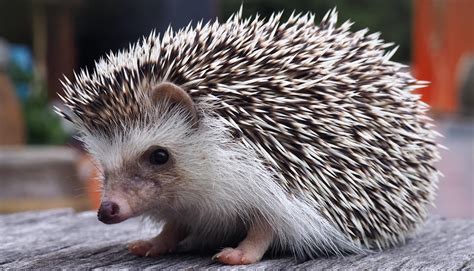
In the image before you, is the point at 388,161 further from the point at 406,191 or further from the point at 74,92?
the point at 74,92

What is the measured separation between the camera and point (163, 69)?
245 cm

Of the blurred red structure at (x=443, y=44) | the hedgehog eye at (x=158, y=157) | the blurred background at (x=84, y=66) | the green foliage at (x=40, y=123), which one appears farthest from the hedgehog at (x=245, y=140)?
the blurred red structure at (x=443, y=44)

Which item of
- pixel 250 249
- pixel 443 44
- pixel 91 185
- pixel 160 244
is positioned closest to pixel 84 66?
pixel 160 244

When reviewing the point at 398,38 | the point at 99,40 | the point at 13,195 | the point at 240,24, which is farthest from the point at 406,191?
the point at 398,38

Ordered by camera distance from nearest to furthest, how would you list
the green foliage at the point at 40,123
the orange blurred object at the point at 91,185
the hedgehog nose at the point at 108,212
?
the hedgehog nose at the point at 108,212, the orange blurred object at the point at 91,185, the green foliage at the point at 40,123

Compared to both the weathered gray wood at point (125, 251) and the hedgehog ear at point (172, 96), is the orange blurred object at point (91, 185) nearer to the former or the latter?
the weathered gray wood at point (125, 251)

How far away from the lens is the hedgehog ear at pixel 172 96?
2.41 m

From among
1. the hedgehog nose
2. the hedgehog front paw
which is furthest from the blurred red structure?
the hedgehog nose

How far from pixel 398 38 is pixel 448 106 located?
9.73m

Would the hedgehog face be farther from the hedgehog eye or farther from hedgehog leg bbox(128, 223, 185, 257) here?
hedgehog leg bbox(128, 223, 185, 257)

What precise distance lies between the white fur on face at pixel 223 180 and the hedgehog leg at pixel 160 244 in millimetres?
151

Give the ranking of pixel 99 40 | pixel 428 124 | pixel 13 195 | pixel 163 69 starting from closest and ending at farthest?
pixel 163 69
pixel 428 124
pixel 13 195
pixel 99 40

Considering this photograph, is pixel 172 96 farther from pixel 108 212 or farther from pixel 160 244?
pixel 160 244

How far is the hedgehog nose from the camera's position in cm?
237
